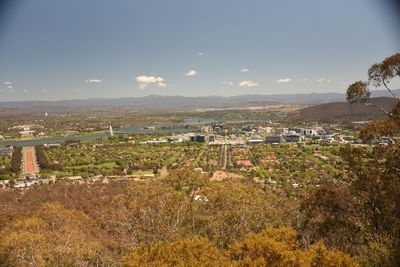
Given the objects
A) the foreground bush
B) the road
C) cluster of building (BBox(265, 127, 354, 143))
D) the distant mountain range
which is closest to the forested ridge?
the foreground bush

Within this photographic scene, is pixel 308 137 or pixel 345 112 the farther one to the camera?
pixel 345 112

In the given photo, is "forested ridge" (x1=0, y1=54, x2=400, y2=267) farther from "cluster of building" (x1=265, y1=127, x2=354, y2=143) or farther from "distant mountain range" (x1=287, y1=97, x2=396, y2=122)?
"distant mountain range" (x1=287, y1=97, x2=396, y2=122)

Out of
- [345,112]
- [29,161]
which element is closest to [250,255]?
[29,161]

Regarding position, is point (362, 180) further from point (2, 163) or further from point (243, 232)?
point (2, 163)

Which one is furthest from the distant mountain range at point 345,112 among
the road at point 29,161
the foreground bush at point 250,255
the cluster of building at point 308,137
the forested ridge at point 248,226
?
the road at point 29,161

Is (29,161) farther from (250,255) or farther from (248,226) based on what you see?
(250,255)

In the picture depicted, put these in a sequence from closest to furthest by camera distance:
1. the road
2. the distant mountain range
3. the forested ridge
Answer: the forested ridge, the road, the distant mountain range
